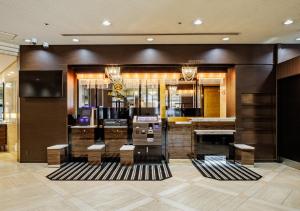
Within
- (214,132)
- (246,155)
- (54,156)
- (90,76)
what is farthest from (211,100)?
(54,156)

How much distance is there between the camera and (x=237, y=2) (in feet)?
12.6

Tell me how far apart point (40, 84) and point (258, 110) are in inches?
261

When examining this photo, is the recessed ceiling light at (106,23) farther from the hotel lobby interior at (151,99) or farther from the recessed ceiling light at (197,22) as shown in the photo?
the recessed ceiling light at (197,22)

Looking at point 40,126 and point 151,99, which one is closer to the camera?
point 40,126

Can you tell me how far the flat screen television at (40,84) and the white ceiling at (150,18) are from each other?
38.9 inches

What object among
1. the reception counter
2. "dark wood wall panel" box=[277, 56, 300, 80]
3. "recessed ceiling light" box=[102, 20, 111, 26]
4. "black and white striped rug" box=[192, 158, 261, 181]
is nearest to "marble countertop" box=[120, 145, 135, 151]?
the reception counter

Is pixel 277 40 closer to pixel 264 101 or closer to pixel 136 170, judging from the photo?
pixel 264 101

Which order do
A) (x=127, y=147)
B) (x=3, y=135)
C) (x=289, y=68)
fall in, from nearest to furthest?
1. (x=289, y=68)
2. (x=127, y=147)
3. (x=3, y=135)

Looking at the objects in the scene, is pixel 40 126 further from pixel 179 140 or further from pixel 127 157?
pixel 179 140

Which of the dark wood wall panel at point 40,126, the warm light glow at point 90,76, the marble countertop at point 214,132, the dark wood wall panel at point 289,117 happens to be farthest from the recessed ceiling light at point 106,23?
the dark wood wall panel at point 289,117

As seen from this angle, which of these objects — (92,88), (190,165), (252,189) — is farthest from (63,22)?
(252,189)

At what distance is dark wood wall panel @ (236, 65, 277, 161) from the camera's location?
6.26 m

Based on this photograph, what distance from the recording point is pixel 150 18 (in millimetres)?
4539

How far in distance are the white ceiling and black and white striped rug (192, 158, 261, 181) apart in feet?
11.7
